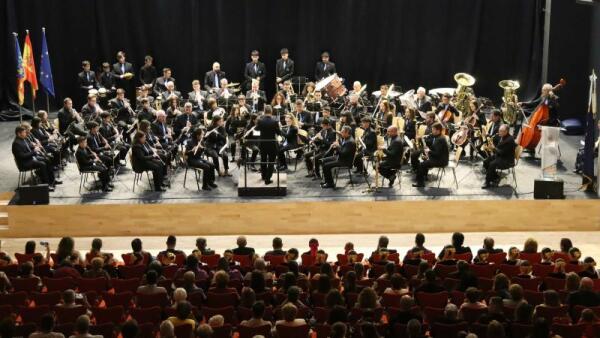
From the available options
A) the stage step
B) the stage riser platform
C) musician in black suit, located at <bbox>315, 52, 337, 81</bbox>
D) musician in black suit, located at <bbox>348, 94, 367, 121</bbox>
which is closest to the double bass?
the stage riser platform

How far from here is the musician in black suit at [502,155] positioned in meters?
17.7

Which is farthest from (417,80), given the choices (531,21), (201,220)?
(201,220)

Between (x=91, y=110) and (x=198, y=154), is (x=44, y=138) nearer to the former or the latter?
(x=91, y=110)

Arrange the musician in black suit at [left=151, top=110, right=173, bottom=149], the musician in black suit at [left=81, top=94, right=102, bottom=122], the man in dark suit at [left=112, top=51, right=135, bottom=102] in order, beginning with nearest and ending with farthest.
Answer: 1. the musician in black suit at [left=151, top=110, right=173, bottom=149]
2. the musician in black suit at [left=81, top=94, right=102, bottom=122]
3. the man in dark suit at [left=112, top=51, right=135, bottom=102]

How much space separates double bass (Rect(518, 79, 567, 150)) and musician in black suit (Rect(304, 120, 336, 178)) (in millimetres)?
4151

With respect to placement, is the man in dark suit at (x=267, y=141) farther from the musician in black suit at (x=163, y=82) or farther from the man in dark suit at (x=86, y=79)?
the man in dark suit at (x=86, y=79)

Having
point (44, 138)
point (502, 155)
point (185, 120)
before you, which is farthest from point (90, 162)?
point (502, 155)

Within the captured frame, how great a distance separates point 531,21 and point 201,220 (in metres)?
11.9

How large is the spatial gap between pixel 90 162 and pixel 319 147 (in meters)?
4.49

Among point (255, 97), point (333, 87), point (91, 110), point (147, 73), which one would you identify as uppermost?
point (147, 73)

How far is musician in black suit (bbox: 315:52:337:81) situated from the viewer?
2325 centimetres

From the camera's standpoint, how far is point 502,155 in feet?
58.4

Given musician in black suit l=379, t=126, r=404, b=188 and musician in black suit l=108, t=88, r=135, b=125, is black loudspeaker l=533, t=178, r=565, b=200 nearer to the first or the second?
→ musician in black suit l=379, t=126, r=404, b=188

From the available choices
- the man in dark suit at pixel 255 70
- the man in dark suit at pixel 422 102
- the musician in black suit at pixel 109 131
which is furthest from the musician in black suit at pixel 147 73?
the man in dark suit at pixel 422 102
